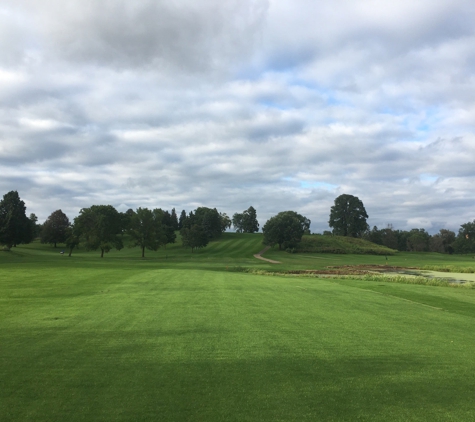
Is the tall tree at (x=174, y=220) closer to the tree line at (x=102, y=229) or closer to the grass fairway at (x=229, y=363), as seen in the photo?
the tree line at (x=102, y=229)

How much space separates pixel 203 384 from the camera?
610 cm

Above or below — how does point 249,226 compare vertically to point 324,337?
above

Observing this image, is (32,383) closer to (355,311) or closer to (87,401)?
(87,401)

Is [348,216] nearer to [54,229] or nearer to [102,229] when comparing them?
[102,229]

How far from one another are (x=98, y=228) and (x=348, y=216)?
80.4m

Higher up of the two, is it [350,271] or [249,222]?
[249,222]

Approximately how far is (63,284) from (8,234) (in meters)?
66.8

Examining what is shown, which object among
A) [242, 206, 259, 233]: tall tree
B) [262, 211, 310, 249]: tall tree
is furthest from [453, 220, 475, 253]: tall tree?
[242, 206, 259, 233]: tall tree

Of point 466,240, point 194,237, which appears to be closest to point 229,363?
point 194,237

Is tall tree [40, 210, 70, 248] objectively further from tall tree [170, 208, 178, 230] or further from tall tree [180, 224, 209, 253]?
tall tree [170, 208, 178, 230]

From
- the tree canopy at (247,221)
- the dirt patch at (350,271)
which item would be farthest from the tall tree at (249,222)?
the dirt patch at (350,271)

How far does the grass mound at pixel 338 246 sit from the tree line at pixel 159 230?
3666mm

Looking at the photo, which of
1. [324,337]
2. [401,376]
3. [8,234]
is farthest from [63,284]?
[8,234]

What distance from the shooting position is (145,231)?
7525 cm
